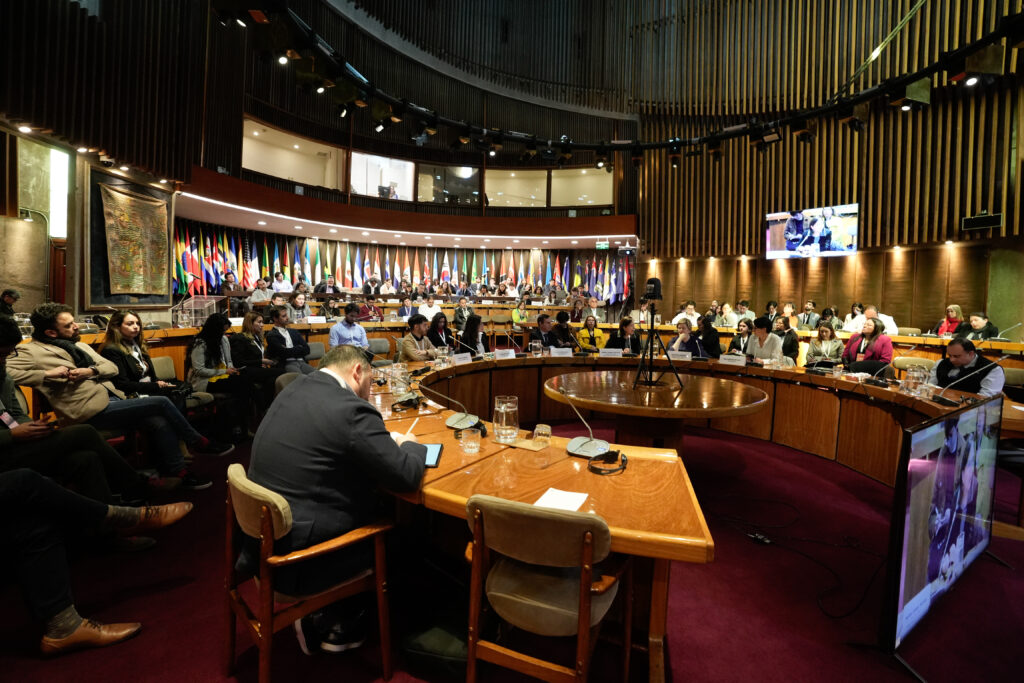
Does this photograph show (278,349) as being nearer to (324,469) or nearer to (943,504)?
(324,469)

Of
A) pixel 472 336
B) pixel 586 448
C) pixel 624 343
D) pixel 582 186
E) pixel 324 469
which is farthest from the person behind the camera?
pixel 582 186

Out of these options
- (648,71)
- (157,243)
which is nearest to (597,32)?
(648,71)

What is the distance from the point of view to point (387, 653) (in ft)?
6.00

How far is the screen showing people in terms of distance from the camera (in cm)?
175

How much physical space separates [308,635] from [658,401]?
246 cm

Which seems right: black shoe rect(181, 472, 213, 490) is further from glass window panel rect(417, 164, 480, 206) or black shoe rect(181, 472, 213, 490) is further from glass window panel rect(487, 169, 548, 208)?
glass window panel rect(487, 169, 548, 208)

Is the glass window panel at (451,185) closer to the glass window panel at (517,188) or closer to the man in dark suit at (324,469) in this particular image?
the glass window panel at (517,188)

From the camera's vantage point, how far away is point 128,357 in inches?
151

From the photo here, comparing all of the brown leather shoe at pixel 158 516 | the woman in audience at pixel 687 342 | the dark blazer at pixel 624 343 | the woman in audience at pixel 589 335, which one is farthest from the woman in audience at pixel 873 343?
the brown leather shoe at pixel 158 516

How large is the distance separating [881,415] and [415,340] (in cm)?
442

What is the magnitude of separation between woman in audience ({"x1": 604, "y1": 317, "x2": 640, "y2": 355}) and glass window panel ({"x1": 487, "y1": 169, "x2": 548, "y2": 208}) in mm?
10760

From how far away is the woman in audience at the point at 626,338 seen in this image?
6359mm

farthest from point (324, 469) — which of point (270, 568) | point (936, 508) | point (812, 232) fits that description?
point (812, 232)

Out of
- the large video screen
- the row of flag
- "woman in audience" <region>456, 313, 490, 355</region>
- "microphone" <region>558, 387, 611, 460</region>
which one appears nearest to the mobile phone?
"microphone" <region>558, 387, 611, 460</region>
